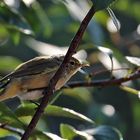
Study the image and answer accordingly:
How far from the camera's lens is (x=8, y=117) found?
1.78 m

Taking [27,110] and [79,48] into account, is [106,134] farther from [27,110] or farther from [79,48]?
[79,48]

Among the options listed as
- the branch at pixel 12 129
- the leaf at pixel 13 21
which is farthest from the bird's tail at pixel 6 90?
the leaf at pixel 13 21

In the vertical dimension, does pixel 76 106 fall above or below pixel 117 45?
below

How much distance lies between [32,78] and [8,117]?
0.33 metres

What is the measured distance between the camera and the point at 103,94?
12.6 feet

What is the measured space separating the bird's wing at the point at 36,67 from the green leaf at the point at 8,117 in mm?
229

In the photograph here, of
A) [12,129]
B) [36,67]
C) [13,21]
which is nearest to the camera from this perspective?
[12,129]

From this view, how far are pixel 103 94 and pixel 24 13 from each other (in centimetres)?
134

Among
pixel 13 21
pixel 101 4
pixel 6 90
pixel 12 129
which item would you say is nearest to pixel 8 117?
pixel 12 129

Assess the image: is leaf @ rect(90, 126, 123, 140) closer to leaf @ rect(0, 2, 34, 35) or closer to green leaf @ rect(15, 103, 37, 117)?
green leaf @ rect(15, 103, 37, 117)

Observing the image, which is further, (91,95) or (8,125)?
(91,95)

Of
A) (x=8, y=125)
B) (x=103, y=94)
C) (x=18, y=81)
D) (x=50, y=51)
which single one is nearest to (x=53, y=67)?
(x=18, y=81)

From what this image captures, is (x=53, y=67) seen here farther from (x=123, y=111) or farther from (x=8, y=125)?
(x=123, y=111)

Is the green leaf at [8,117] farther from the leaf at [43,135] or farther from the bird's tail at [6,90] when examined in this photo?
the bird's tail at [6,90]
